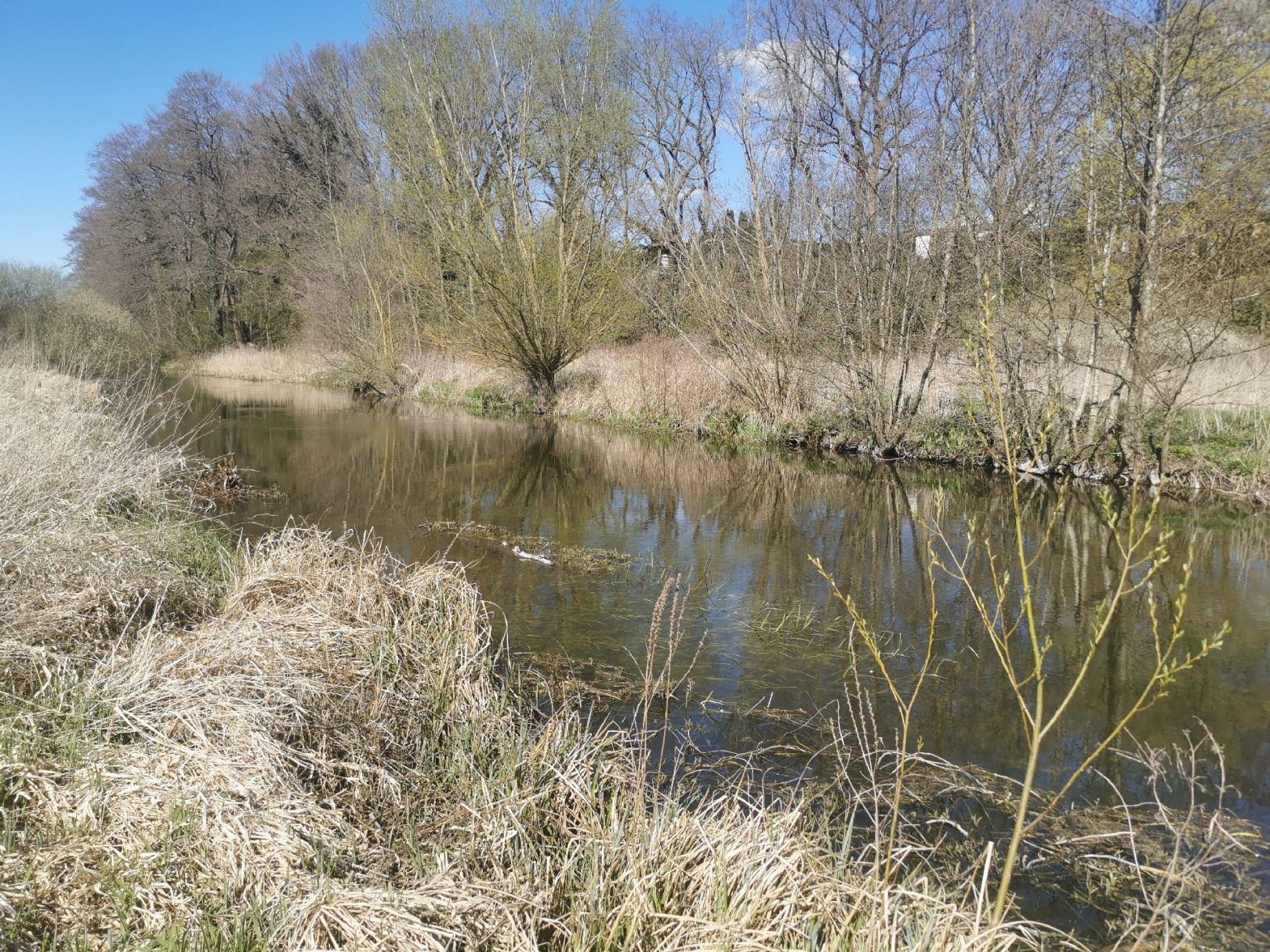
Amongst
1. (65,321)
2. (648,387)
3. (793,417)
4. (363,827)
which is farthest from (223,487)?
(65,321)

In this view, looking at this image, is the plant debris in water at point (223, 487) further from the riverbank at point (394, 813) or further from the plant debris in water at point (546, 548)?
the riverbank at point (394, 813)

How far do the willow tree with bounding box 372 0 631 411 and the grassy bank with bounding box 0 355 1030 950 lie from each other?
14.7 metres

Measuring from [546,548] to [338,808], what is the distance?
498cm

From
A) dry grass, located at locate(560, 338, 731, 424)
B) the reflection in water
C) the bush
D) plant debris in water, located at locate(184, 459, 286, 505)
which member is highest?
the bush

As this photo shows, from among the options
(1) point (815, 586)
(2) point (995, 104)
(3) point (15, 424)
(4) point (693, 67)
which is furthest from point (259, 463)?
(4) point (693, 67)

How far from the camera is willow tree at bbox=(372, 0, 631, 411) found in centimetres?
1861

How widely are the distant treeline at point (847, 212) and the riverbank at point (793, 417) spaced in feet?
1.13

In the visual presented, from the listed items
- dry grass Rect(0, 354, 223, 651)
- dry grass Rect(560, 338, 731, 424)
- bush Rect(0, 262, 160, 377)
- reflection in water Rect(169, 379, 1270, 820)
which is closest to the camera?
dry grass Rect(0, 354, 223, 651)

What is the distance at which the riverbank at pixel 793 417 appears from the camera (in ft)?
A: 33.8

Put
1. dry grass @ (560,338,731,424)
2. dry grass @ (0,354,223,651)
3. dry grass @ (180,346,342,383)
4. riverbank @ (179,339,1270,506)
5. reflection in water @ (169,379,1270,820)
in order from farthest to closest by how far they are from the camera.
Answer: dry grass @ (180,346,342,383), dry grass @ (560,338,731,424), riverbank @ (179,339,1270,506), reflection in water @ (169,379,1270,820), dry grass @ (0,354,223,651)

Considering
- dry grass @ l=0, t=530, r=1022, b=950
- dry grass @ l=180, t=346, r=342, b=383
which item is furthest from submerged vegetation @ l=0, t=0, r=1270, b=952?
dry grass @ l=180, t=346, r=342, b=383

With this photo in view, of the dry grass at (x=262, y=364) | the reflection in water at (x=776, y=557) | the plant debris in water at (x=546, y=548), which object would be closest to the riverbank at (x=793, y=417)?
the reflection in water at (x=776, y=557)

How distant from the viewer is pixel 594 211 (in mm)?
19281

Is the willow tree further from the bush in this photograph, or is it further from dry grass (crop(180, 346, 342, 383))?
dry grass (crop(180, 346, 342, 383))
